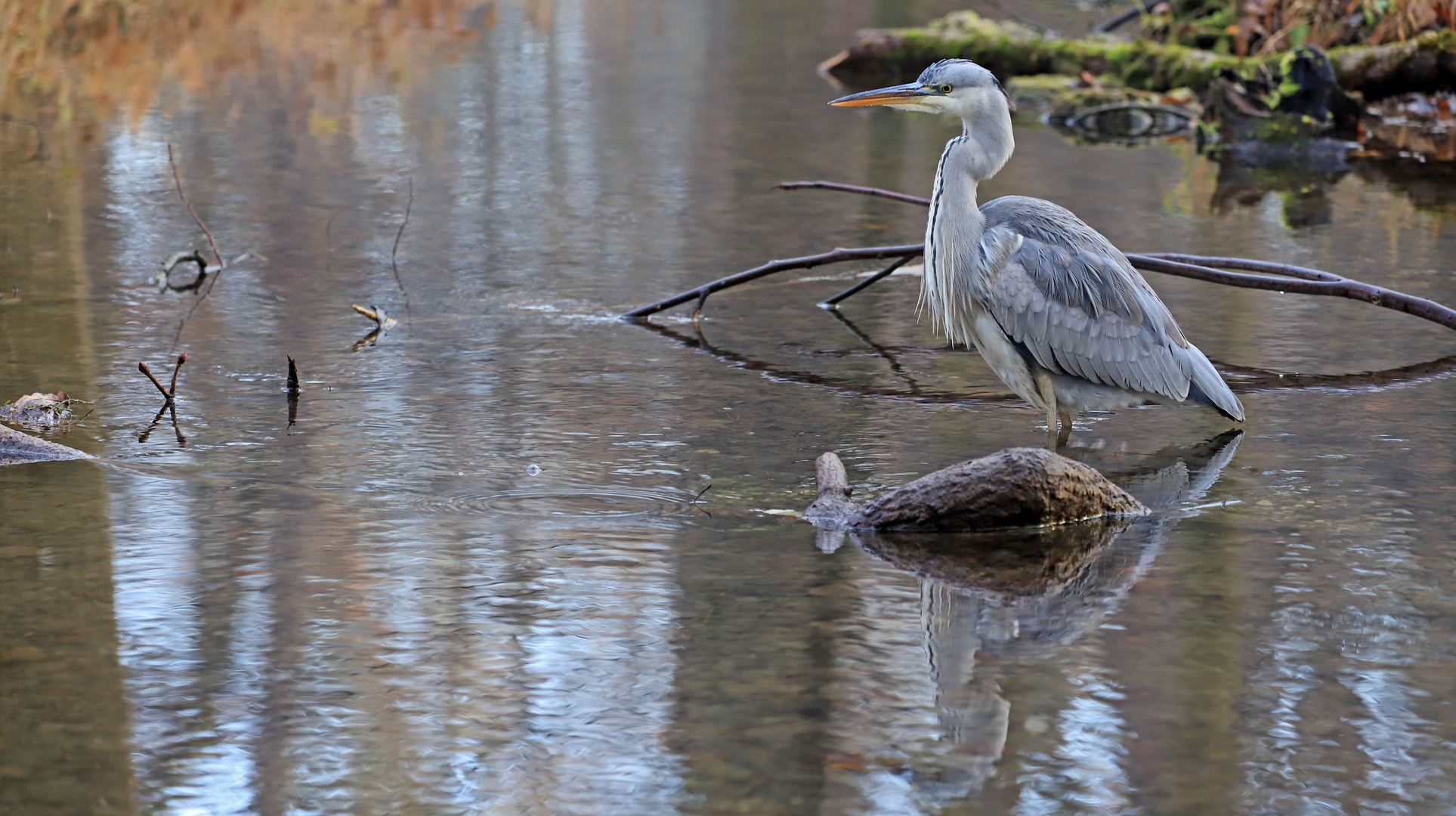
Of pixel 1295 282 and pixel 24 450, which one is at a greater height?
pixel 1295 282

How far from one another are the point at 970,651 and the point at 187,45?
54.1ft

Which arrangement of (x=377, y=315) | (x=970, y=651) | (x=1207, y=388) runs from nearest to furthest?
(x=970, y=651), (x=1207, y=388), (x=377, y=315)

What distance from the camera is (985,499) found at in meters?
5.00

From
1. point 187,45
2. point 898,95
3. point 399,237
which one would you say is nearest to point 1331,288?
point 898,95

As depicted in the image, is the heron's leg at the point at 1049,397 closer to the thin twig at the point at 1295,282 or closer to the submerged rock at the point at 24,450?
the thin twig at the point at 1295,282

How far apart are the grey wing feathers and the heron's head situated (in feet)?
1.51

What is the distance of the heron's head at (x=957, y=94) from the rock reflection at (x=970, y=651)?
62.5 inches

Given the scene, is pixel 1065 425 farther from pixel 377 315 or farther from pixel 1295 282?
pixel 377 315

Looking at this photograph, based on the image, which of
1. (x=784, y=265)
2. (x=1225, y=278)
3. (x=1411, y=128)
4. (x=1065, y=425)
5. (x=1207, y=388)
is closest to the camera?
(x=1207, y=388)

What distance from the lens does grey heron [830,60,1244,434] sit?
244 inches

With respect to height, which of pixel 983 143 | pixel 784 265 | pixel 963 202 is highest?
pixel 983 143

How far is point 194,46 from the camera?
60.5 feet

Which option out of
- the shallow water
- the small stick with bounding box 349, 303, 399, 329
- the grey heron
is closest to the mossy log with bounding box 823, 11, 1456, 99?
the shallow water

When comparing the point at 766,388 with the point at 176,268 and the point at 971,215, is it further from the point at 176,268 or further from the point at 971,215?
the point at 176,268
